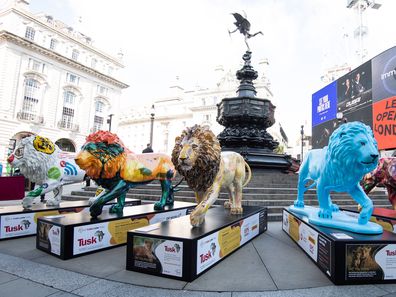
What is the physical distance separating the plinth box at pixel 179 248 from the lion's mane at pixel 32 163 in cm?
317

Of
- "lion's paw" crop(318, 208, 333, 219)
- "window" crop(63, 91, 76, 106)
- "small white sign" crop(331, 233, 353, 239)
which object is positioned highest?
"window" crop(63, 91, 76, 106)

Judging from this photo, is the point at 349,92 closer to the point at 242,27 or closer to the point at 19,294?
the point at 242,27

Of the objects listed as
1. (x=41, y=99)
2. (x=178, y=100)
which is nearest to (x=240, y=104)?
(x=41, y=99)

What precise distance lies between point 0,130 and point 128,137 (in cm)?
4216

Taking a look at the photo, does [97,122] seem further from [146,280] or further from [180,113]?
[146,280]

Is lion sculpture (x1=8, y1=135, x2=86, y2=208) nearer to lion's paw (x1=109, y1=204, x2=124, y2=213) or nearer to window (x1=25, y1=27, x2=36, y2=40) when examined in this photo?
lion's paw (x1=109, y1=204, x2=124, y2=213)

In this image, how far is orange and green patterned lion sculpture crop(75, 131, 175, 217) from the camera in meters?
3.93

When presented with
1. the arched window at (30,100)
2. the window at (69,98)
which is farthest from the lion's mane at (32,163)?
the window at (69,98)

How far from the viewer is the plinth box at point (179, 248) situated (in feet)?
9.03

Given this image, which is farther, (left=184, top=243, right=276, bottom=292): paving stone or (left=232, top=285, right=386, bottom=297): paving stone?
(left=184, top=243, right=276, bottom=292): paving stone

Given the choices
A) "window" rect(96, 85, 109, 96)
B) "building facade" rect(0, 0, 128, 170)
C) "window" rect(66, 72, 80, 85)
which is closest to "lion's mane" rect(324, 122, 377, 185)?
"building facade" rect(0, 0, 128, 170)

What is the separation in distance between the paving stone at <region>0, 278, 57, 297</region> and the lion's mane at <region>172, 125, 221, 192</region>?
192 centimetres

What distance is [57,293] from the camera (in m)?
2.46

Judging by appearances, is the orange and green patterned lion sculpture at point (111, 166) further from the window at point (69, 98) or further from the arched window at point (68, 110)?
the window at point (69, 98)
